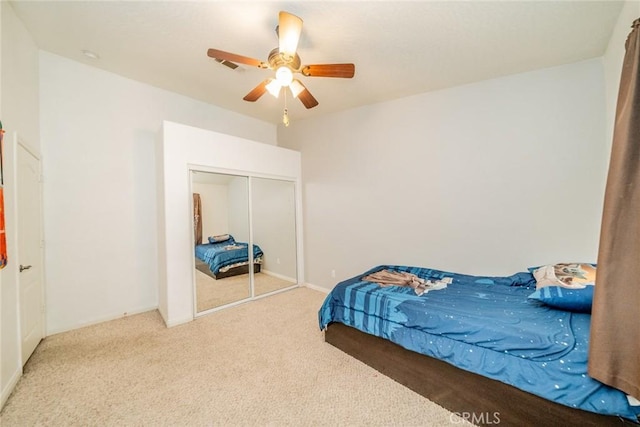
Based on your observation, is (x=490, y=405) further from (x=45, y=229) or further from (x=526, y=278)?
A: (x=45, y=229)

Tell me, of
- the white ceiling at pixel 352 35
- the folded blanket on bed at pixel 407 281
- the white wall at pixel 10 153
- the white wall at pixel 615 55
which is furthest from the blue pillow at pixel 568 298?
the white wall at pixel 10 153

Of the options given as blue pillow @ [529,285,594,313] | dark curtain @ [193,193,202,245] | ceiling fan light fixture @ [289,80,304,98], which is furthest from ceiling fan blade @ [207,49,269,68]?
blue pillow @ [529,285,594,313]

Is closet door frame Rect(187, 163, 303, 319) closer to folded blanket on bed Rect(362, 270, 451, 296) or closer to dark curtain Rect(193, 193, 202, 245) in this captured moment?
dark curtain Rect(193, 193, 202, 245)

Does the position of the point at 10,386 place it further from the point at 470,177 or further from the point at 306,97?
the point at 470,177

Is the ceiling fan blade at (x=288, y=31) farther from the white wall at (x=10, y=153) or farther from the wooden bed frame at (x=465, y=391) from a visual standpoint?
the wooden bed frame at (x=465, y=391)

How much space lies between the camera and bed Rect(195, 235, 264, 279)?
11.1 ft

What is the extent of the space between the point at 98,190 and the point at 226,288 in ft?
6.56

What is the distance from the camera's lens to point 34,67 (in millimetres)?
2502

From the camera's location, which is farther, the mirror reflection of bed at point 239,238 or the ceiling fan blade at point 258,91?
the mirror reflection of bed at point 239,238

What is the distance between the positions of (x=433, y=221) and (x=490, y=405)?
1.97 meters

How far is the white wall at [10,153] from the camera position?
69.9 inches

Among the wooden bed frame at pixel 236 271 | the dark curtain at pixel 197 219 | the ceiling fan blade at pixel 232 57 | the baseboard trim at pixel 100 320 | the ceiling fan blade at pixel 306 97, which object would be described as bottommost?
the baseboard trim at pixel 100 320

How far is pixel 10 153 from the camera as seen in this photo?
193 cm

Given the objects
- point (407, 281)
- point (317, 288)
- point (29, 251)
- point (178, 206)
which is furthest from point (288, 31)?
point (317, 288)
